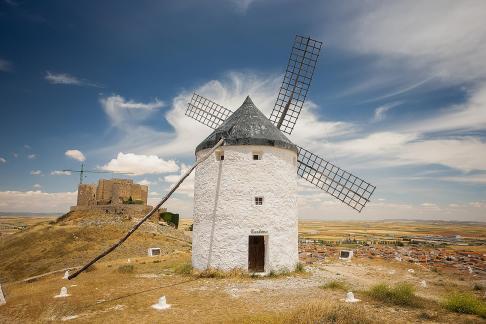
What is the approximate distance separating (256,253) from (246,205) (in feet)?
6.71

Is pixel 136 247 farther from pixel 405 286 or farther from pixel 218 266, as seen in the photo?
pixel 405 286

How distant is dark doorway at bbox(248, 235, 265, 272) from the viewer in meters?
12.9

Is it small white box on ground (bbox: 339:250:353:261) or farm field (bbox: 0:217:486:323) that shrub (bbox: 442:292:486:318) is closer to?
farm field (bbox: 0:217:486:323)

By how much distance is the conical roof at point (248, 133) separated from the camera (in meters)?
13.0

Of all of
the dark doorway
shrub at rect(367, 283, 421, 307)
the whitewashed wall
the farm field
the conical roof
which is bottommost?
the farm field

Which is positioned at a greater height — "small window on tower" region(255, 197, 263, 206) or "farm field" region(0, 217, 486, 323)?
"small window on tower" region(255, 197, 263, 206)

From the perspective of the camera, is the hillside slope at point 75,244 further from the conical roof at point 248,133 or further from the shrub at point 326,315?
the shrub at point 326,315

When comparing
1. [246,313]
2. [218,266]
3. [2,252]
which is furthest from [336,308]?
[2,252]

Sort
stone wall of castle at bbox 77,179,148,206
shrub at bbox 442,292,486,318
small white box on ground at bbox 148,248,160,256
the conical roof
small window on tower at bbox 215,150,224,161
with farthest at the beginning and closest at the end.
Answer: stone wall of castle at bbox 77,179,148,206 < small white box on ground at bbox 148,248,160,256 < small window on tower at bbox 215,150,224,161 < the conical roof < shrub at bbox 442,292,486,318

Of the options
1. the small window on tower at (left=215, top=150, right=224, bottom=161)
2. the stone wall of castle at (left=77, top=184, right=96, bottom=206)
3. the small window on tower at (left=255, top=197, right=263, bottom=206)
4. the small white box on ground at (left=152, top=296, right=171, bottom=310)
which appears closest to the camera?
the small white box on ground at (left=152, top=296, right=171, bottom=310)

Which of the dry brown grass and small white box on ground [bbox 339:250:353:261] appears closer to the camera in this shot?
the dry brown grass

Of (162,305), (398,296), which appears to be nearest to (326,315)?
(398,296)

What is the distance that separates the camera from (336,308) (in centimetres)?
716

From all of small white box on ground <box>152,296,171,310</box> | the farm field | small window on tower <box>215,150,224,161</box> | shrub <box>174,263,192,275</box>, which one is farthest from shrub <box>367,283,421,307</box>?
small window on tower <box>215,150,224,161</box>
